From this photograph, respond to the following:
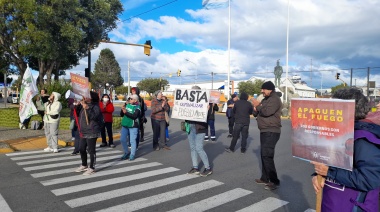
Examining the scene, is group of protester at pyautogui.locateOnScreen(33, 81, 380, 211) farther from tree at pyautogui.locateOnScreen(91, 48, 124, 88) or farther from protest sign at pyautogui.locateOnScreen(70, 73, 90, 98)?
tree at pyautogui.locateOnScreen(91, 48, 124, 88)

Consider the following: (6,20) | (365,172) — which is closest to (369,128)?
(365,172)

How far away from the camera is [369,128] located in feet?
7.30

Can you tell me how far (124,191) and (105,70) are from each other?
215 ft

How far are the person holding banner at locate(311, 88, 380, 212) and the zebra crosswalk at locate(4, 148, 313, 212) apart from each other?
7.87ft

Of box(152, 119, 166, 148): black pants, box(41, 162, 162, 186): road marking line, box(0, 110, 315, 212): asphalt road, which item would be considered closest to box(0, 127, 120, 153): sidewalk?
box(0, 110, 315, 212): asphalt road

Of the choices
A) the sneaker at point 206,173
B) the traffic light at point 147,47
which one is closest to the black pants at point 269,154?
the sneaker at point 206,173

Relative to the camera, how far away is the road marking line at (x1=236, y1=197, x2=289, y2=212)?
4.67m

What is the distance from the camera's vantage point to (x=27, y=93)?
10.3 metres

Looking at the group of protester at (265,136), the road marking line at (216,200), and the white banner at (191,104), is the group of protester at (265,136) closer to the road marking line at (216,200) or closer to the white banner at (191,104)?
the white banner at (191,104)

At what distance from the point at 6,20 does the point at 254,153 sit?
1310cm

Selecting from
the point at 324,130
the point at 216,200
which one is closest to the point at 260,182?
the point at 216,200

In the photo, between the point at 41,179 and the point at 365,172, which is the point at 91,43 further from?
the point at 365,172

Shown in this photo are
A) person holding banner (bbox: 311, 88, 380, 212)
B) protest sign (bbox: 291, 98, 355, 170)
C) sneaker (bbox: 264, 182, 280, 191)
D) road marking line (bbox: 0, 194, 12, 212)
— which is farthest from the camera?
sneaker (bbox: 264, 182, 280, 191)

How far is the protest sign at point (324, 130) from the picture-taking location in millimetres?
2320
